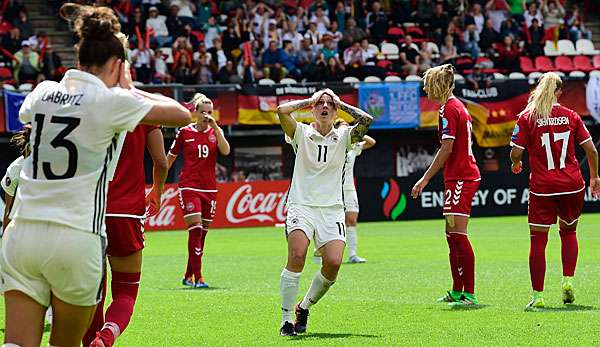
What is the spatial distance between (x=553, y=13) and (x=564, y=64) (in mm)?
2931

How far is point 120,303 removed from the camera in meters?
7.39

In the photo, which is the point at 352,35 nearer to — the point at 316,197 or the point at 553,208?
the point at 553,208

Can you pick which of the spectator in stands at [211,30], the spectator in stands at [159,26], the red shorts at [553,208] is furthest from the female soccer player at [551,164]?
the spectator in stands at [211,30]

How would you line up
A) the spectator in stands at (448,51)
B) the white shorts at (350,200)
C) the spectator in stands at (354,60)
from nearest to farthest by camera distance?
the white shorts at (350,200) < the spectator in stands at (354,60) < the spectator in stands at (448,51)

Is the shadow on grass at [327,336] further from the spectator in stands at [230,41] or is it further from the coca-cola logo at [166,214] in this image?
the spectator in stands at [230,41]

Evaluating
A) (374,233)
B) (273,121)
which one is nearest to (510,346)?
(374,233)

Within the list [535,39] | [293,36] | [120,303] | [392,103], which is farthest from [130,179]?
[535,39]

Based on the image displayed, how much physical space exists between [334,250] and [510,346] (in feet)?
5.90

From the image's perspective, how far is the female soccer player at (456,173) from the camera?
37.3ft

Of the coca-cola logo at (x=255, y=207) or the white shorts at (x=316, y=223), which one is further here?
the coca-cola logo at (x=255, y=207)

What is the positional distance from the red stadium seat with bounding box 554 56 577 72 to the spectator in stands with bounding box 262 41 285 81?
8.90 meters

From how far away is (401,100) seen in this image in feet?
103

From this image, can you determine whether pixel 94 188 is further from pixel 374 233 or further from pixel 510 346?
pixel 374 233

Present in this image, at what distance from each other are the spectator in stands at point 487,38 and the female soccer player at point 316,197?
26033mm
